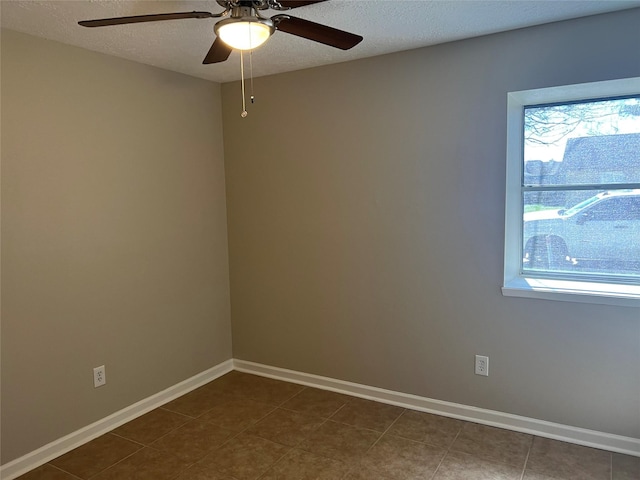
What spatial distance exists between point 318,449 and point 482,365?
1.11 meters

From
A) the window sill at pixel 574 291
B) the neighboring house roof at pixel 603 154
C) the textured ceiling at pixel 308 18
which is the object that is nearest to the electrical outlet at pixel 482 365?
the window sill at pixel 574 291

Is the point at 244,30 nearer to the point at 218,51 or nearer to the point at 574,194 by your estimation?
the point at 218,51

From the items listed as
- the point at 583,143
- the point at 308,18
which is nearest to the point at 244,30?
the point at 308,18

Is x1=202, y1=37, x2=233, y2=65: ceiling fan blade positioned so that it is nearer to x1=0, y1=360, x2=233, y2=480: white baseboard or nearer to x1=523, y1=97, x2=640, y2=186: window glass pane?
x1=523, y1=97, x2=640, y2=186: window glass pane

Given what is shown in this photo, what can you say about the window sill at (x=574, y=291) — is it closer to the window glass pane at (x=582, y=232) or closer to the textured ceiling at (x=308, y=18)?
the window glass pane at (x=582, y=232)

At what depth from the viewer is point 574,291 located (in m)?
2.51

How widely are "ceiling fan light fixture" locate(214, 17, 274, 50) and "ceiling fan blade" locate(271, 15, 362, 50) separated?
0.09 meters

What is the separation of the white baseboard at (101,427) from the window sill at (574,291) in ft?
7.57

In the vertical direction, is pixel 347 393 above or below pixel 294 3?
below

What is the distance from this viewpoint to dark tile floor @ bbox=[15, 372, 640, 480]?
92.5 inches

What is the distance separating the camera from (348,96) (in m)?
3.08

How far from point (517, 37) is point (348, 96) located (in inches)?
42.3

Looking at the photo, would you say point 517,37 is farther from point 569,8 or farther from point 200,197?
point 200,197

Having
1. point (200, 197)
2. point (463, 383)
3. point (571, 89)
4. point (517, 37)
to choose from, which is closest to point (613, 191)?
point (571, 89)
